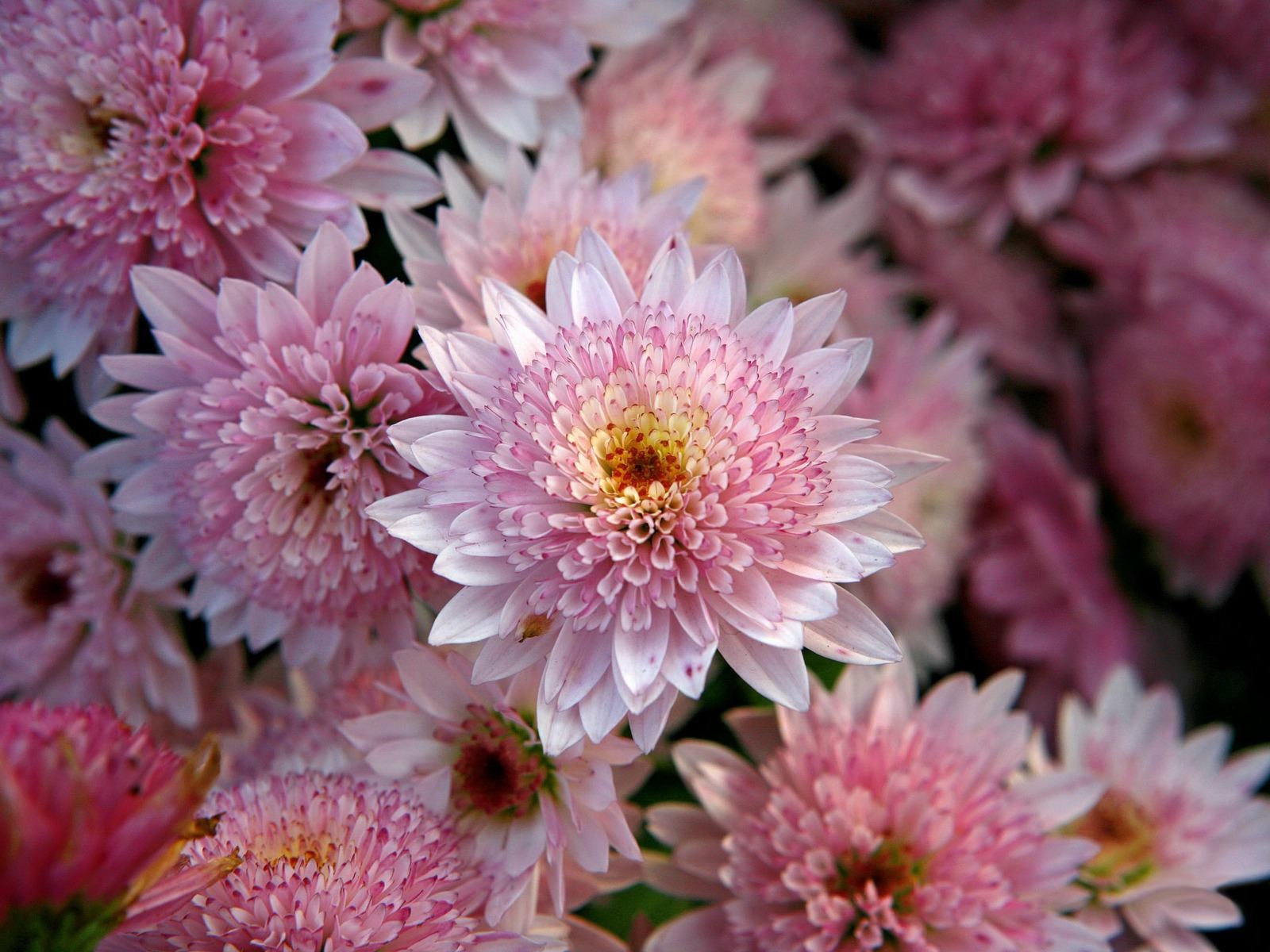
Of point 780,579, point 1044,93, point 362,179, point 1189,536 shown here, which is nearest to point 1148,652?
point 1189,536

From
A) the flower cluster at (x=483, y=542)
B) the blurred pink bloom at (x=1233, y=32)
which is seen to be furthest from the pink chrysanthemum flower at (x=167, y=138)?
the blurred pink bloom at (x=1233, y=32)

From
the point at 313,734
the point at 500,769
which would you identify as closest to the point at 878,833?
the point at 500,769

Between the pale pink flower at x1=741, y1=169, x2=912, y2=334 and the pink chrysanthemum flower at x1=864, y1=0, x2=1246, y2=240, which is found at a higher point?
the pink chrysanthemum flower at x1=864, y1=0, x2=1246, y2=240

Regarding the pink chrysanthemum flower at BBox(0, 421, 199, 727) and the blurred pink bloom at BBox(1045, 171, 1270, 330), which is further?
the blurred pink bloom at BBox(1045, 171, 1270, 330)

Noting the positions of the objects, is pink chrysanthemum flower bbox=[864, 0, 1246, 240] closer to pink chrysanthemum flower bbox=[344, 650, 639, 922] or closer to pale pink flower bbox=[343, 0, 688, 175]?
pale pink flower bbox=[343, 0, 688, 175]

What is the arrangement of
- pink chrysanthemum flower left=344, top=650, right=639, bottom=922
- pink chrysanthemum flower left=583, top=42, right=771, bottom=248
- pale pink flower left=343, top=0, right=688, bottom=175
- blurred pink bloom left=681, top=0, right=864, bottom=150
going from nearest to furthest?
1. pink chrysanthemum flower left=344, top=650, right=639, bottom=922
2. pale pink flower left=343, top=0, right=688, bottom=175
3. pink chrysanthemum flower left=583, top=42, right=771, bottom=248
4. blurred pink bloom left=681, top=0, right=864, bottom=150

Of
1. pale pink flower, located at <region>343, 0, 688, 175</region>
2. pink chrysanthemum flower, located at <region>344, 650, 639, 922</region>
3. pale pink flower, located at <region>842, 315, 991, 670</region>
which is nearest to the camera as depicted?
pink chrysanthemum flower, located at <region>344, 650, 639, 922</region>

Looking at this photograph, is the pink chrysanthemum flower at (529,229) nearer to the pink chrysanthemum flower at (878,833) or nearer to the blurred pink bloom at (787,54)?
the pink chrysanthemum flower at (878,833)

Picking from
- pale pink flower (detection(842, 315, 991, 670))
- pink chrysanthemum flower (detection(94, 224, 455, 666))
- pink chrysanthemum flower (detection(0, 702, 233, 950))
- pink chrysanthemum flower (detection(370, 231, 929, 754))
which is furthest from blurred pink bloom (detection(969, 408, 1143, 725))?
pink chrysanthemum flower (detection(0, 702, 233, 950))
